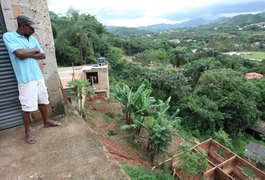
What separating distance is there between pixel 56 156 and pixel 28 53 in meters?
1.29

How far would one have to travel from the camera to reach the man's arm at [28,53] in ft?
7.55

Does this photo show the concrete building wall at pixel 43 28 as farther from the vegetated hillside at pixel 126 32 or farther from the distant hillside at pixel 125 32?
the distant hillside at pixel 125 32

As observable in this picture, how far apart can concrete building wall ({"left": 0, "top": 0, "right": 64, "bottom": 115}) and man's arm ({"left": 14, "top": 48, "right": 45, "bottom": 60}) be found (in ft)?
1.45

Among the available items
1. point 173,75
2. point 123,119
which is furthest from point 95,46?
point 123,119

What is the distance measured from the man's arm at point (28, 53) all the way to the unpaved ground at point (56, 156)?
105 cm

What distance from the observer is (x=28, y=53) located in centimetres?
237

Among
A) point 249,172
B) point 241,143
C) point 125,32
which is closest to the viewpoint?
point 249,172

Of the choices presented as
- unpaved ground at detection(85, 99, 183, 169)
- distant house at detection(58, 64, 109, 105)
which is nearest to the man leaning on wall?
unpaved ground at detection(85, 99, 183, 169)

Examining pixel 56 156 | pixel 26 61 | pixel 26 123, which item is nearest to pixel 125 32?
pixel 26 61

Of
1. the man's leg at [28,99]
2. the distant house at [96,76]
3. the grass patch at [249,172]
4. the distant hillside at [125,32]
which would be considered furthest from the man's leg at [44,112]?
the distant hillside at [125,32]

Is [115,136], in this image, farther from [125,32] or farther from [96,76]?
[125,32]

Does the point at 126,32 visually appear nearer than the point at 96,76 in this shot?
No

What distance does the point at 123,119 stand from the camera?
372 inches

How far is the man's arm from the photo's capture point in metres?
2.30
